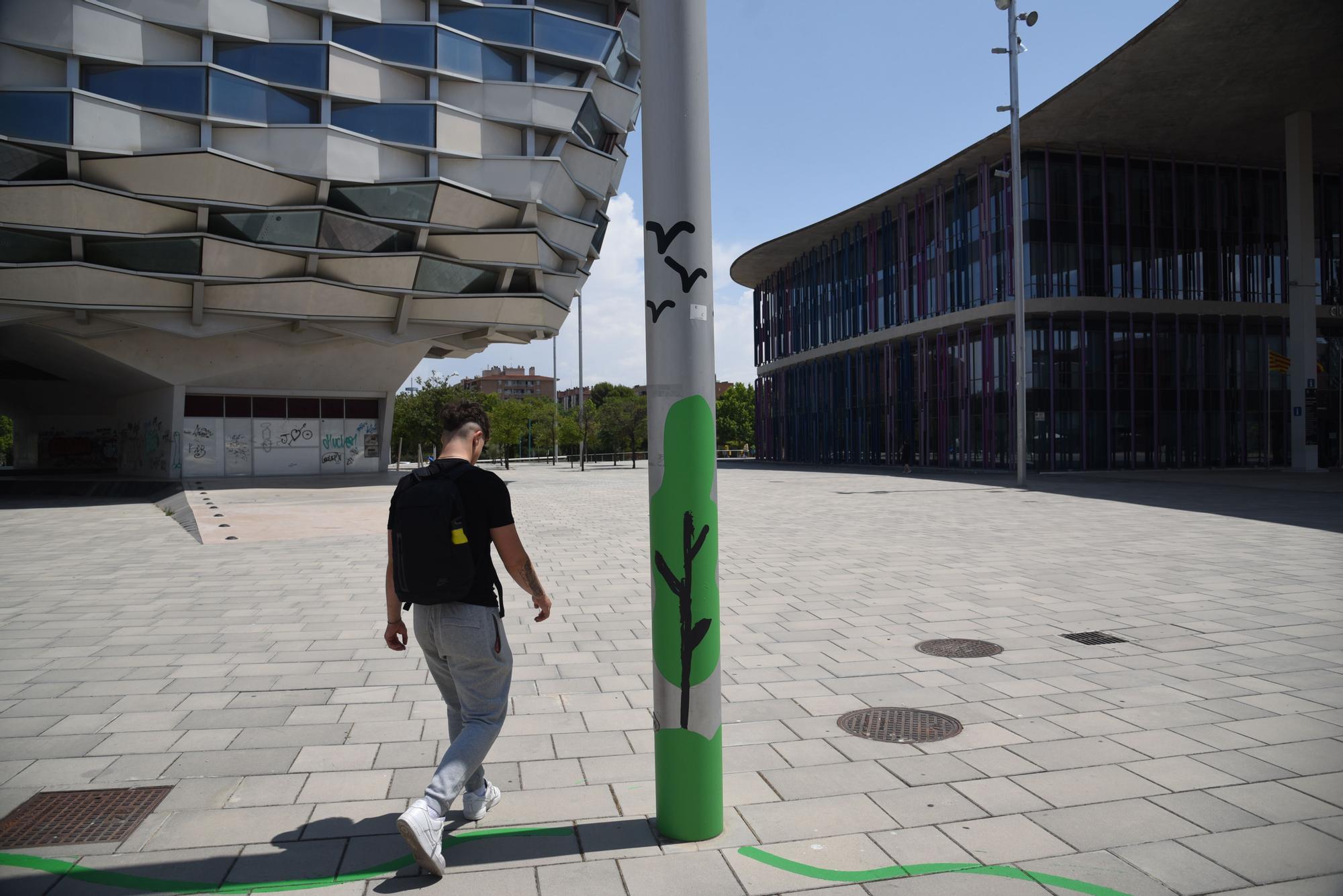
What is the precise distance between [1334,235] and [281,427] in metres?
47.6

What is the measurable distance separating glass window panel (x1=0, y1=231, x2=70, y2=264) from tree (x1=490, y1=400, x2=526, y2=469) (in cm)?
2908

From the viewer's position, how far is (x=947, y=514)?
18.2 metres

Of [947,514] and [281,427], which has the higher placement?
[281,427]

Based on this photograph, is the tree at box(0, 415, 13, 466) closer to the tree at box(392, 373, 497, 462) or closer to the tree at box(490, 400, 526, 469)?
the tree at box(392, 373, 497, 462)

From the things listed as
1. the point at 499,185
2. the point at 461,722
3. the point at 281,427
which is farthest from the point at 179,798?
the point at 281,427

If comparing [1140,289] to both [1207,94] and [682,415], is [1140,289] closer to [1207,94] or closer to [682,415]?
[1207,94]

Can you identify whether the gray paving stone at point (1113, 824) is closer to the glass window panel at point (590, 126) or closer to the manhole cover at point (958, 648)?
the manhole cover at point (958, 648)

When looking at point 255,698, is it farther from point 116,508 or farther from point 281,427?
point 281,427

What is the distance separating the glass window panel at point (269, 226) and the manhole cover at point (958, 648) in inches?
999

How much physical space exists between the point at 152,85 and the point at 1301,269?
1484 inches

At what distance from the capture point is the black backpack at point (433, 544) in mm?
3494

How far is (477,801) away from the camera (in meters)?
3.93

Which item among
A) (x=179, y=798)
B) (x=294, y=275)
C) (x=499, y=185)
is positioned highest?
(x=499, y=185)

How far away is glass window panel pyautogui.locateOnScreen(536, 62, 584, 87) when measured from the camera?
2958cm
